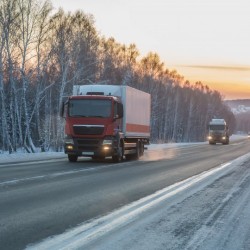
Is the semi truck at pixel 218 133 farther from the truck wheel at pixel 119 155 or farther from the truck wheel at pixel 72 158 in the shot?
the truck wheel at pixel 72 158

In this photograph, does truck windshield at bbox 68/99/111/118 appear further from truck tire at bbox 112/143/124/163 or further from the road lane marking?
the road lane marking

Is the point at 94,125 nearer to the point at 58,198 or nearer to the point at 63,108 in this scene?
the point at 63,108

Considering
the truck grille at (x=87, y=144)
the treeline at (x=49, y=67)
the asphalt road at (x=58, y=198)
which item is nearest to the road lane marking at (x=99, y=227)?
the asphalt road at (x=58, y=198)

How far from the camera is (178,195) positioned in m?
10.8

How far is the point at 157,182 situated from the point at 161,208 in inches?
189

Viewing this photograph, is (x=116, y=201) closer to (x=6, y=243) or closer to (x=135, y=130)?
(x=6, y=243)

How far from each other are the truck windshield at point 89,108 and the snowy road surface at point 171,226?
10.7 meters

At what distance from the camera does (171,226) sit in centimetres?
713

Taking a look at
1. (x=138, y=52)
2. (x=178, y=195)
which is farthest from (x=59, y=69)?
(x=178, y=195)

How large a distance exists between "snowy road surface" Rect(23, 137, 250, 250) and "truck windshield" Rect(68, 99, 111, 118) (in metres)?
Result: 10.7

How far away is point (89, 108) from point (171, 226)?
14902 millimetres

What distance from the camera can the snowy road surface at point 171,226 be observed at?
591 cm

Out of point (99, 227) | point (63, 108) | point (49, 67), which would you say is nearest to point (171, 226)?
point (99, 227)

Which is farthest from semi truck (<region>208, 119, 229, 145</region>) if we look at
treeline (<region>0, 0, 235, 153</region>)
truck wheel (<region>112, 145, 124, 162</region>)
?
truck wheel (<region>112, 145, 124, 162</region>)
